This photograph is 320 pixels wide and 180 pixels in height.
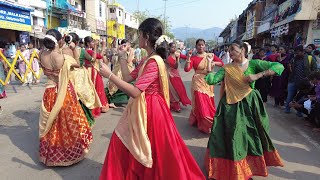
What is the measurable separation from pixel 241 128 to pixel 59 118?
2.37m

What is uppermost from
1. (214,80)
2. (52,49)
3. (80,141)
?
(52,49)

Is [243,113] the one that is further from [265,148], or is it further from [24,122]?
[24,122]

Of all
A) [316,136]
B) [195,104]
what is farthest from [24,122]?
[316,136]

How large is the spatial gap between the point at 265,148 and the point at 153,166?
1538 mm

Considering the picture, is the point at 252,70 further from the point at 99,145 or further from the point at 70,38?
the point at 70,38

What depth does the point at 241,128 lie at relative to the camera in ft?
10.9

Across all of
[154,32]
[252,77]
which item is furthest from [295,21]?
[154,32]

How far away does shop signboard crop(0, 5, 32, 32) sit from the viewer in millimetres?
18594

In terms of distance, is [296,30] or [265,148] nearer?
[265,148]

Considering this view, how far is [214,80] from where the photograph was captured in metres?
3.49

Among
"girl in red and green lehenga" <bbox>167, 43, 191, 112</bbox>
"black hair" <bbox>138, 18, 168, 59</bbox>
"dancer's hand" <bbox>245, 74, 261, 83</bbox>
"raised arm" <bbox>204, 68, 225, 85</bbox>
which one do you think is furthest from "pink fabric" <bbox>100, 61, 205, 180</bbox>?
"girl in red and green lehenga" <bbox>167, 43, 191, 112</bbox>

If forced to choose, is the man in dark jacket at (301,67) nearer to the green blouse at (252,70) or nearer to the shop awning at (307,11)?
the green blouse at (252,70)

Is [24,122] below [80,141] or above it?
below

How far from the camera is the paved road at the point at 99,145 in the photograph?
3.70m
